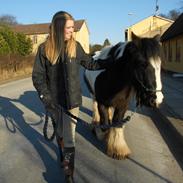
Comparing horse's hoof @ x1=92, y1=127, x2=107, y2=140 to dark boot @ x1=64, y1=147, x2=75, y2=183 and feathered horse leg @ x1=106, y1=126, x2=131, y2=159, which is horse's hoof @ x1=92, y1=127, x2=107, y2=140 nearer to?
feathered horse leg @ x1=106, y1=126, x2=131, y2=159

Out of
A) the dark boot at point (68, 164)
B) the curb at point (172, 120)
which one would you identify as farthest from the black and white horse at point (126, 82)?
the curb at point (172, 120)

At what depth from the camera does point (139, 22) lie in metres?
70.2

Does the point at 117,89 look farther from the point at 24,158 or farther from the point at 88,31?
the point at 88,31

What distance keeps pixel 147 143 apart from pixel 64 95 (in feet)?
10.4

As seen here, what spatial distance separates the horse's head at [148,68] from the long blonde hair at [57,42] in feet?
3.10

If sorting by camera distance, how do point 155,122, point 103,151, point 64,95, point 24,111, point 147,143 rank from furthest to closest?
point 24,111 → point 155,122 → point 147,143 → point 103,151 → point 64,95

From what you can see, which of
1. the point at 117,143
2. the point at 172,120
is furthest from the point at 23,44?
the point at 117,143

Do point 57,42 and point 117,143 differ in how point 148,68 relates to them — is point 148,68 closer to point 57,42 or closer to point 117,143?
point 57,42

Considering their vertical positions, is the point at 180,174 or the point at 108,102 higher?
the point at 108,102

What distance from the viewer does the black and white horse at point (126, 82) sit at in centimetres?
529

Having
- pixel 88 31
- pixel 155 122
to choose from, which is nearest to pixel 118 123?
pixel 155 122

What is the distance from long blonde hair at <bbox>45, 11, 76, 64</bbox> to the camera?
495 cm

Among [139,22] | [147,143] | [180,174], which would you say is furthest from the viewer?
[139,22]

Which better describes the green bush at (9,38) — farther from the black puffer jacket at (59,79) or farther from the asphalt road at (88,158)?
the black puffer jacket at (59,79)
